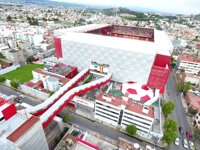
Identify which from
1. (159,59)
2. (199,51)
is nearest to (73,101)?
(159,59)

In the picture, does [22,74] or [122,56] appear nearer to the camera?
[122,56]

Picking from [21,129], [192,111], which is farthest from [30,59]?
[192,111]

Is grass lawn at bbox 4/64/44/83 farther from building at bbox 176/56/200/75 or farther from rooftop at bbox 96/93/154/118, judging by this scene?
building at bbox 176/56/200/75

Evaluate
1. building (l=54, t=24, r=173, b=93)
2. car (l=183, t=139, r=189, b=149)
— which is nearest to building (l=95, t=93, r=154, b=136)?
car (l=183, t=139, r=189, b=149)

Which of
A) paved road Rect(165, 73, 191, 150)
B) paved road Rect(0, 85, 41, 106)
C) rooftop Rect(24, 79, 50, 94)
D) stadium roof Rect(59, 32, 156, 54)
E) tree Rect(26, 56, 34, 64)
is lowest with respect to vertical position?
paved road Rect(165, 73, 191, 150)

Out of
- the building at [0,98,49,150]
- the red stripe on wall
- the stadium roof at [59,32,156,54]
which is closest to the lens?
the building at [0,98,49,150]

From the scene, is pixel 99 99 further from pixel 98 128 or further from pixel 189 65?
pixel 189 65
